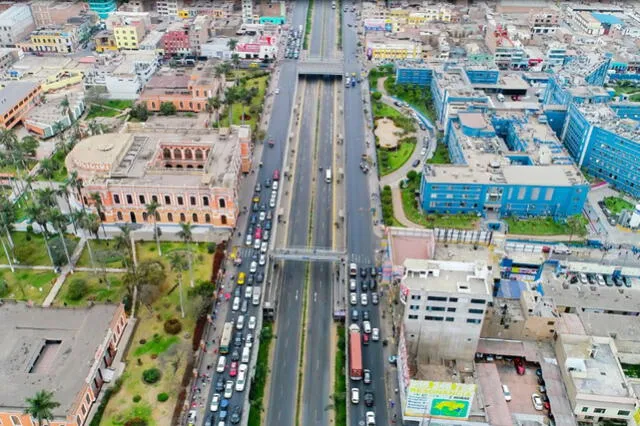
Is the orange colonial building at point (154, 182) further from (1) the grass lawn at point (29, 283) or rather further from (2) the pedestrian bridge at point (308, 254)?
(1) the grass lawn at point (29, 283)

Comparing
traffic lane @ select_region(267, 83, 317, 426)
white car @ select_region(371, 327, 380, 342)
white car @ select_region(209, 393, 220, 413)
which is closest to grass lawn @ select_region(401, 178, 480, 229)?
traffic lane @ select_region(267, 83, 317, 426)

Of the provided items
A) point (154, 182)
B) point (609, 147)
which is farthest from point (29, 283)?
point (609, 147)

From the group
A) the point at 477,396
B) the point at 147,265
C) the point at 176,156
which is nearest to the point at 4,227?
the point at 147,265

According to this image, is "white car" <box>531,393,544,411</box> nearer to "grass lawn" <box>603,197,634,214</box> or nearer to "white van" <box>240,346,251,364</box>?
"white van" <box>240,346,251,364</box>

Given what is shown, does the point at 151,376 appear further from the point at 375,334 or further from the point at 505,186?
the point at 505,186

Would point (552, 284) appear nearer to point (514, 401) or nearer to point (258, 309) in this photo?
point (514, 401)
